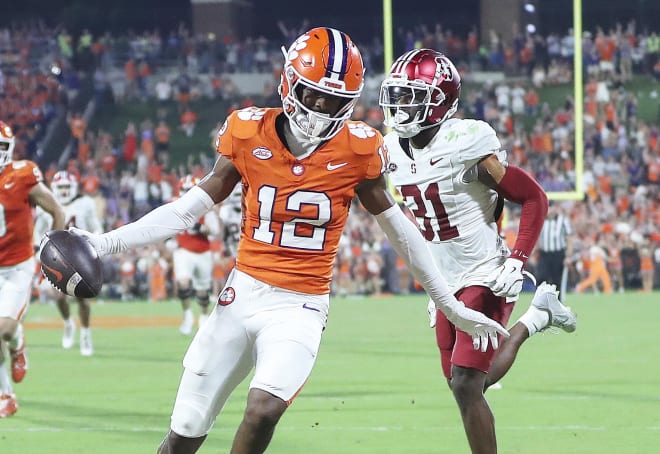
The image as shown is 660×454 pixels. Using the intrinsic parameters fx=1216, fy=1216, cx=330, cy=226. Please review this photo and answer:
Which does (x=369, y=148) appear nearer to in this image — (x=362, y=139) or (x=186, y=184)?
(x=362, y=139)

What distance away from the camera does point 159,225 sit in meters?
4.33

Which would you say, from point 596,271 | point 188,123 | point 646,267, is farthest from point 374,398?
point 188,123

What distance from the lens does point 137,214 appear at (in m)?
23.7

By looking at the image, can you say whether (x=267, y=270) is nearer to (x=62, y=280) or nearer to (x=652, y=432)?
(x=62, y=280)

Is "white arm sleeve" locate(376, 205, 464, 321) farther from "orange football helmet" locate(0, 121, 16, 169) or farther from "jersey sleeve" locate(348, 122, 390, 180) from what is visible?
"orange football helmet" locate(0, 121, 16, 169)

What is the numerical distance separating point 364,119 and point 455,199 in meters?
17.2

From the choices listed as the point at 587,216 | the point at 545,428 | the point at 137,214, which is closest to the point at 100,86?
the point at 137,214

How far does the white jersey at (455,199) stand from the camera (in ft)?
18.1

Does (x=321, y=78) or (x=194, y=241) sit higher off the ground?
(x=321, y=78)

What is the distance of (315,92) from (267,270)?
676 mm

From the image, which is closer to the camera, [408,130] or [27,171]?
[408,130]

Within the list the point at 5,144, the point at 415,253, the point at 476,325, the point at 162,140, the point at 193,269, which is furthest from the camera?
the point at 162,140

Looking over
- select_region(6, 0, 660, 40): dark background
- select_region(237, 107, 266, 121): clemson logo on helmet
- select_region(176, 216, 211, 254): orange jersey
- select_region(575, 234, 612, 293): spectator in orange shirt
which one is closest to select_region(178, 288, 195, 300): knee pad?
select_region(176, 216, 211, 254): orange jersey

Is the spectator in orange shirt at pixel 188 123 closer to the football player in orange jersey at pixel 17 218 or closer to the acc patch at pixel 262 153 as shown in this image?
the football player in orange jersey at pixel 17 218
